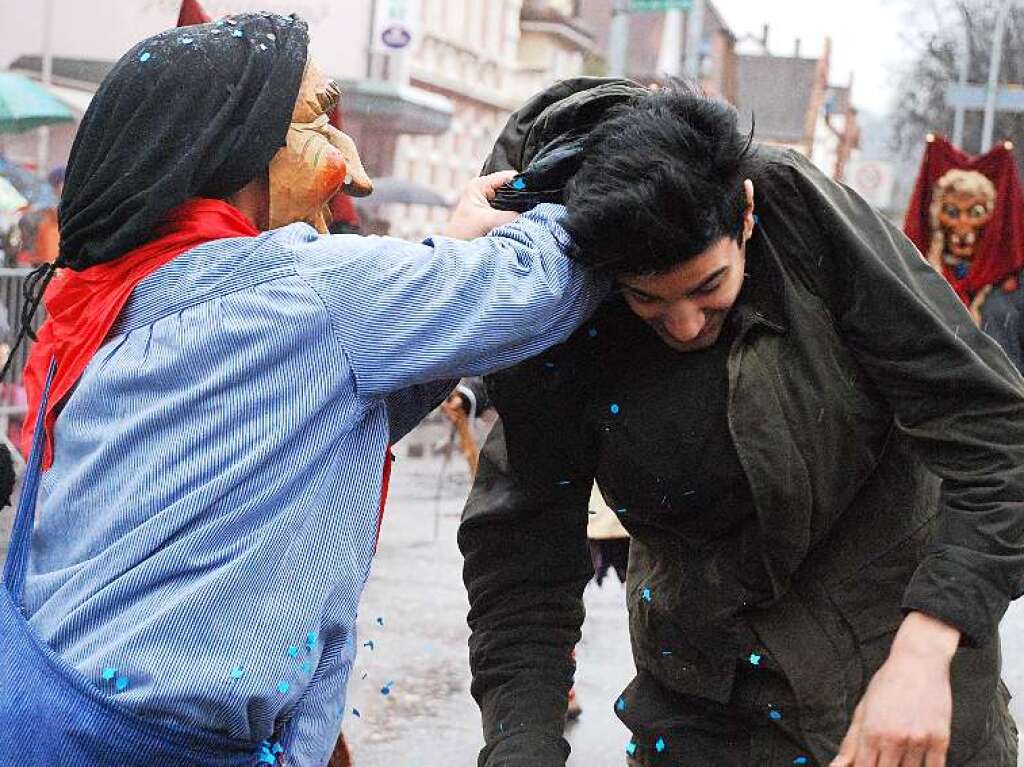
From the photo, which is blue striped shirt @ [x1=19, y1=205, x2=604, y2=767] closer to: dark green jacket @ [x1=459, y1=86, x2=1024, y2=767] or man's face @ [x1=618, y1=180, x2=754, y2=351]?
man's face @ [x1=618, y1=180, x2=754, y2=351]

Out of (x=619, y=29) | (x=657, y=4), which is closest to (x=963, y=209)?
(x=619, y=29)

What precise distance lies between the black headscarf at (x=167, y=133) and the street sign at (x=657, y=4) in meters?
22.0

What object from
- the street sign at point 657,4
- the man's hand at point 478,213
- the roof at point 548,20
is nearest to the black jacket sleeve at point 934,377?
the man's hand at point 478,213

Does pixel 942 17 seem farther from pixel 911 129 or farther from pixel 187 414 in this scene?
pixel 187 414

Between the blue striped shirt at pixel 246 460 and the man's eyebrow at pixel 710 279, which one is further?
the man's eyebrow at pixel 710 279

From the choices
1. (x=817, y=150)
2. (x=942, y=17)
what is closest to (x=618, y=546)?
(x=942, y=17)

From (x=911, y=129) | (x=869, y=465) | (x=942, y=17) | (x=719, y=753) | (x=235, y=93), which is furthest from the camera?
(x=911, y=129)

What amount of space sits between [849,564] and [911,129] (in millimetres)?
41465

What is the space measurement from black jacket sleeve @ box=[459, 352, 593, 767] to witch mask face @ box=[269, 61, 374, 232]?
0.48 m

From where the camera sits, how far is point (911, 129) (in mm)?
42125

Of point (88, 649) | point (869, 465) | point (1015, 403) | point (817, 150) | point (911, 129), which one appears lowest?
point (817, 150)

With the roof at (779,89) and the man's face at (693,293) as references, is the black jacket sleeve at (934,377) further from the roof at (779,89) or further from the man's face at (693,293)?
the roof at (779,89)

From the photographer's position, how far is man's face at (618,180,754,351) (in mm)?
2361

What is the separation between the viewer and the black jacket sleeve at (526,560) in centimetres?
271
